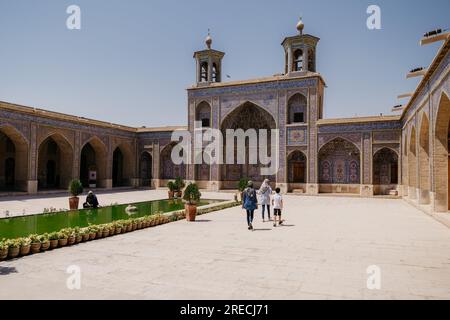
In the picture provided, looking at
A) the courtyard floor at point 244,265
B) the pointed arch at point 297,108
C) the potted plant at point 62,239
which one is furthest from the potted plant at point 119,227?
the pointed arch at point 297,108

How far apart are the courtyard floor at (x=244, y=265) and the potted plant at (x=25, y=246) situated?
20 centimetres

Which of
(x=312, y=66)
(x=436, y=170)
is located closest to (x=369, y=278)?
(x=436, y=170)

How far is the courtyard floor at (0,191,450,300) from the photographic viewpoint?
4.29 metres

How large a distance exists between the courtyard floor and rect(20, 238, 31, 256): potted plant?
204 millimetres

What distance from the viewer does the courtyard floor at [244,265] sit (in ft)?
14.1

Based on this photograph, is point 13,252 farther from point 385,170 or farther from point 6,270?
point 385,170

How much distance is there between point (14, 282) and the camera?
15.2 ft

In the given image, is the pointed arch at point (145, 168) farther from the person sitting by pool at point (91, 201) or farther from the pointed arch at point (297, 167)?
the person sitting by pool at point (91, 201)

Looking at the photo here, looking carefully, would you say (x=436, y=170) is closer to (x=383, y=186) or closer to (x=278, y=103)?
(x=383, y=186)

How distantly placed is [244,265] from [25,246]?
3895mm

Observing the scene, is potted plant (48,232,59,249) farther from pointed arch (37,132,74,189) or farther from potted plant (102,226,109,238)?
pointed arch (37,132,74,189)

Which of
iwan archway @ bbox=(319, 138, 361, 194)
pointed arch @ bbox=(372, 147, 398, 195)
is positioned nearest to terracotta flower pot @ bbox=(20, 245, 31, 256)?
iwan archway @ bbox=(319, 138, 361, 194)

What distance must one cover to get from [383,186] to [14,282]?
20.3 metres

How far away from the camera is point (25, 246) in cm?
616
